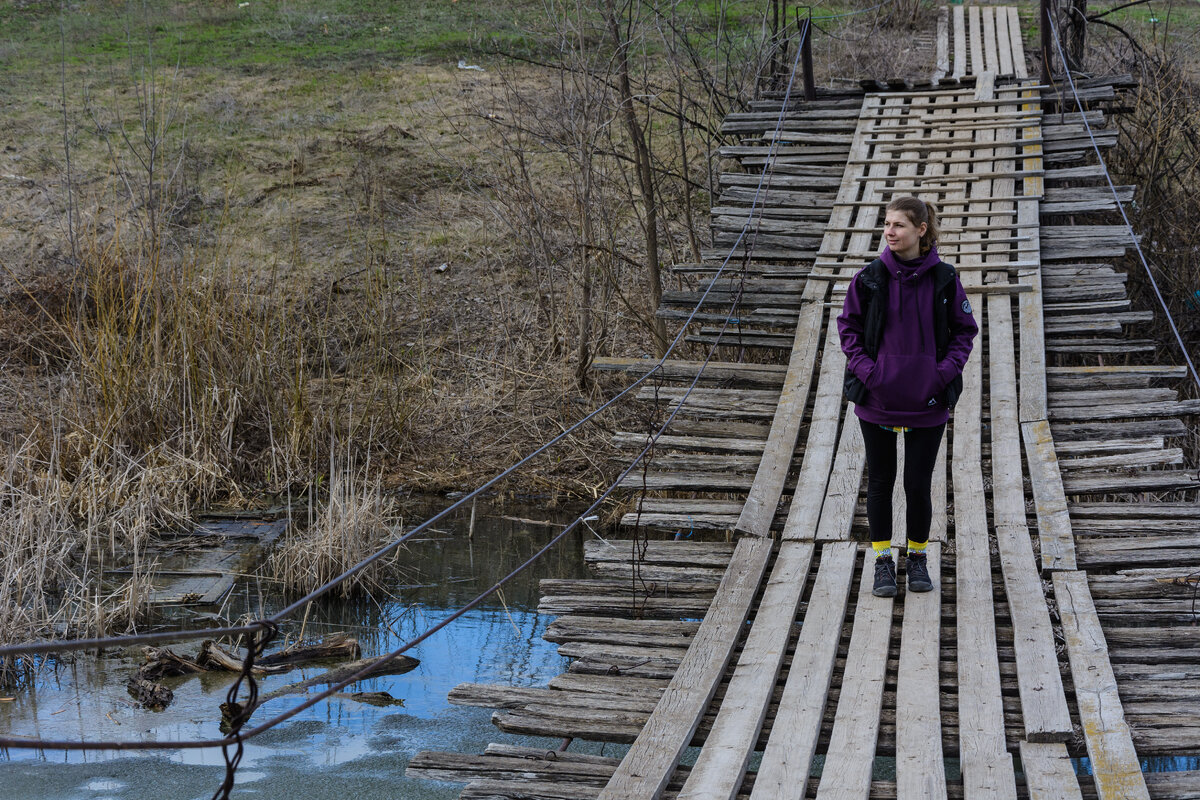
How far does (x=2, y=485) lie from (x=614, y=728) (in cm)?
403

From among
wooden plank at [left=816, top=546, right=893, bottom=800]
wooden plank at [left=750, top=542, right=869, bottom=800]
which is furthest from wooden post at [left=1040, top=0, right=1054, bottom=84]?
wooden plank at [left=816, top=546, right=893, bottom=800]

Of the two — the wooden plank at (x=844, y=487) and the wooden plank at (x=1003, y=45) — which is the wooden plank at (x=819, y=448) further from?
the wooden plank at (x=1003, y=45)

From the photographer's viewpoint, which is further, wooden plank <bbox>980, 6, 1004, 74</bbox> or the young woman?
wooden plank <bbox>980, 6, 1004, 74</bbox>

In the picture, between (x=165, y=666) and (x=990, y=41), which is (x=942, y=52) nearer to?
(x=990, y=41)

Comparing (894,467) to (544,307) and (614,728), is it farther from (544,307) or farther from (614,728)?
(544,307)

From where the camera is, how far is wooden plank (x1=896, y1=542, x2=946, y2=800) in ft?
9.16

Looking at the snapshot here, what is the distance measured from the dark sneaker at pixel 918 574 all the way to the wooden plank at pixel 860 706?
9 cm

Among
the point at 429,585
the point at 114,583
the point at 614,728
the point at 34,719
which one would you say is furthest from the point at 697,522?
the point at 114,583

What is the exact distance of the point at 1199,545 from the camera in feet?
13.1

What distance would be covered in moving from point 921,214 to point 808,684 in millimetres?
1428

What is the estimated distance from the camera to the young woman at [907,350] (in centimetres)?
356

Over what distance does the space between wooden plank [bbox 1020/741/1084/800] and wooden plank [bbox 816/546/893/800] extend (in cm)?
37

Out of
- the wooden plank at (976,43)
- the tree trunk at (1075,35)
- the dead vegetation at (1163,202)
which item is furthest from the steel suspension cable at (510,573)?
the dead vegetation at (1163,202)

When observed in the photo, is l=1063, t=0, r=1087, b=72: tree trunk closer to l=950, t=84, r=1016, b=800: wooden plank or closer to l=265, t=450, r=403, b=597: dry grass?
l=950, t=84, r=1016, b=800: wooden plank
